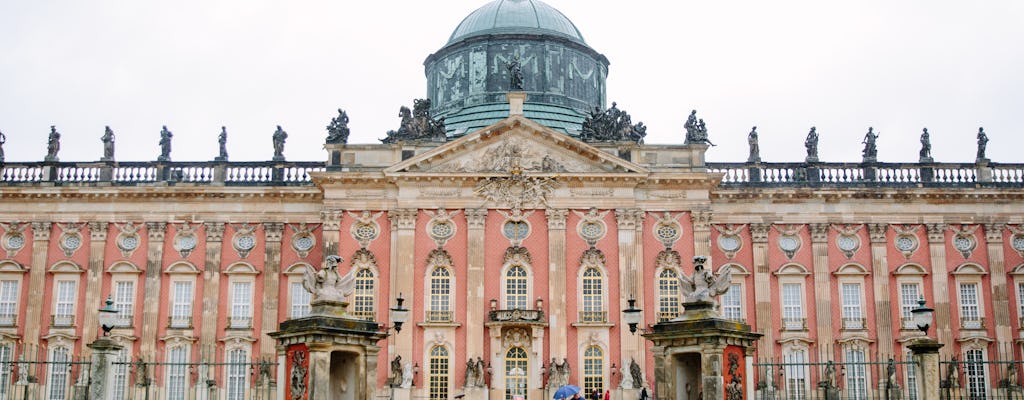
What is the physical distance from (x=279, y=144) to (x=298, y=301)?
641 centimetres

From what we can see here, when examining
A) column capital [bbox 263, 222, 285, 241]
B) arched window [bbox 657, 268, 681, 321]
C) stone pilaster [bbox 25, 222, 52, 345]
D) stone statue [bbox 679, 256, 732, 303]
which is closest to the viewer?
stone statue [bbox 679, 256, 732, 303]

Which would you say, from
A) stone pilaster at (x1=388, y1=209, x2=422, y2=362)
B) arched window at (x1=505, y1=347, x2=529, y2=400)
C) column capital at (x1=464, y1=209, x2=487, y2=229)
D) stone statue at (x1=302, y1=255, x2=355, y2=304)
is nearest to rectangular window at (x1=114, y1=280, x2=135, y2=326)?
stone pilaster at (x1=388, y1=209, x2=422, y2=362)

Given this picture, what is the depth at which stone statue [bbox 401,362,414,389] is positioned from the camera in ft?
126

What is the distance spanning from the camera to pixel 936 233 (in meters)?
42.0

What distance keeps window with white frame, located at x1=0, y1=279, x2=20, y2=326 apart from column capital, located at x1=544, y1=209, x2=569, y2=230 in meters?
20.6

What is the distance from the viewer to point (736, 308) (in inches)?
1635

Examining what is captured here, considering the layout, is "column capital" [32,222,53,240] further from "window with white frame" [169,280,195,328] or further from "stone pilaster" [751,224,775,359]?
"stone pilaster" [751,224,775,359]

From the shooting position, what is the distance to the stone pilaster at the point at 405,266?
3897 cm

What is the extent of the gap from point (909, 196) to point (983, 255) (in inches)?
143

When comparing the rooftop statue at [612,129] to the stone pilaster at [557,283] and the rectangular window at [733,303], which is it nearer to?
the stone pilaster at [557,283]

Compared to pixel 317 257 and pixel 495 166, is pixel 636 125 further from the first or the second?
pixel 317 257

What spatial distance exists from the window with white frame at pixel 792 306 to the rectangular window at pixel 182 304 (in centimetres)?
2255

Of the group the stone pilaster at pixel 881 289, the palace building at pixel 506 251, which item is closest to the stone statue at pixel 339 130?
the palace building at pixel 506 251

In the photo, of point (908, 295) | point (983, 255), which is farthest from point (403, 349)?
point (983, 255)
